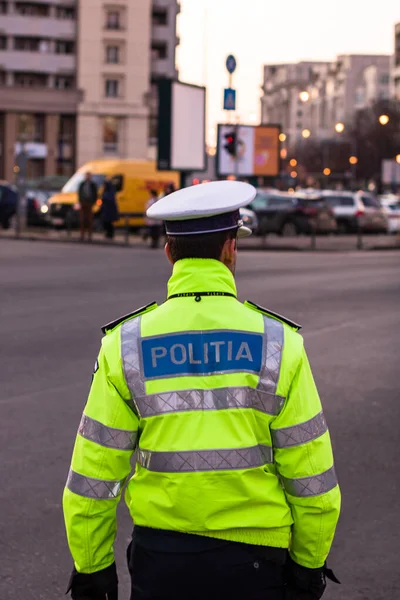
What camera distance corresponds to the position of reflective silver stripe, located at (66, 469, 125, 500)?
276 centimetres

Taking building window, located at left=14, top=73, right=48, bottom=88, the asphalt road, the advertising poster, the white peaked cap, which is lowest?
the asphalt road

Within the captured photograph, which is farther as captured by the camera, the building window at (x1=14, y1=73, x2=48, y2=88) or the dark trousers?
the building window at (x1=14, y1=73, x2=48, y2=88)

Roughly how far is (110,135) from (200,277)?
83830 millimetres

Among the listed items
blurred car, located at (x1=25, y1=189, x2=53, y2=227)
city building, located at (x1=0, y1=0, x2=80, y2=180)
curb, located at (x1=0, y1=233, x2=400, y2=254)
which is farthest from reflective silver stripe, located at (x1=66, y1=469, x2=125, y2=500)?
city building, located at (x1=0, y1=0, x2=80, y2=180)

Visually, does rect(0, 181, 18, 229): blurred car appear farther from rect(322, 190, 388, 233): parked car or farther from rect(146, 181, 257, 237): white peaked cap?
rect(146, 181, 257, 237): white peaked cap

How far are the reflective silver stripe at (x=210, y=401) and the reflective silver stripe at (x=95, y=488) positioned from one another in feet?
0.63

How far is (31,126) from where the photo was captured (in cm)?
8519

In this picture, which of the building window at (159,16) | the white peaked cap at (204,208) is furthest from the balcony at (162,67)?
the white peaked cap at (204,208)

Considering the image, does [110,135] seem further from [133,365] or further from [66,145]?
[133,365]

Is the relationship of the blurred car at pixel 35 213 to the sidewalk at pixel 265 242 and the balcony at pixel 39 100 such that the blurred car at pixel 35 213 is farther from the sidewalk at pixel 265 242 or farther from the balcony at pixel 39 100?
the balcony at pixel 39 100

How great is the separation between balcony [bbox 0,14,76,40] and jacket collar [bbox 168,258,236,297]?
282 feet

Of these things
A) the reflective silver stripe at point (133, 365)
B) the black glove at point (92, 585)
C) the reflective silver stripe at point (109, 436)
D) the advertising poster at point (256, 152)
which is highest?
the advertising poster at point (256, 152)

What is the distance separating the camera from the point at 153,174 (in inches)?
1553

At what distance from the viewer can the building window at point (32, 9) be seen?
87500 mm
